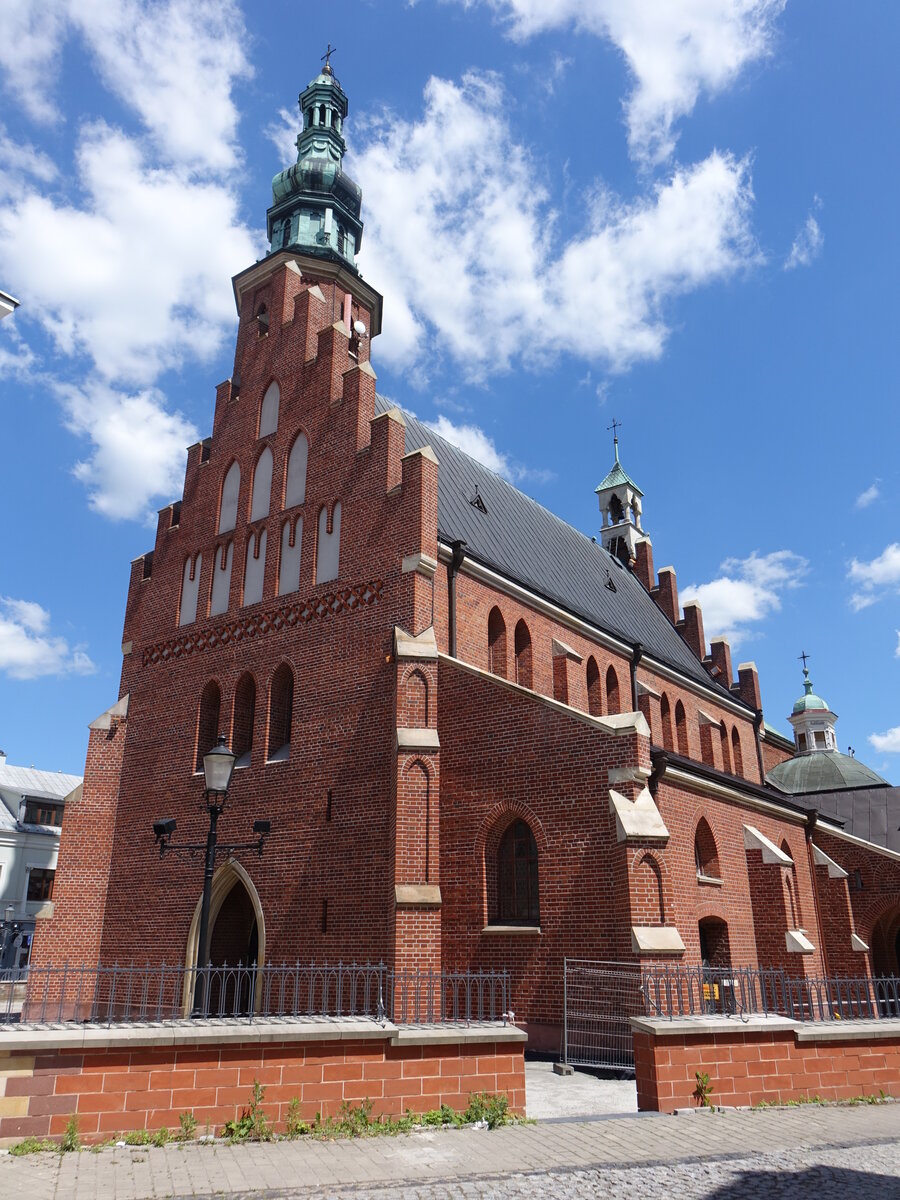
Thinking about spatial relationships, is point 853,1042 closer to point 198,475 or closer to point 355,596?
point 355,596

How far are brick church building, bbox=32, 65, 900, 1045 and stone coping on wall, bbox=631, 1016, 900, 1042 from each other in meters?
3.04

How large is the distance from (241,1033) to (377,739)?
8332 mm

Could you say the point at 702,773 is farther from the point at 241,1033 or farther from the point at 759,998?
the point at 241,1033

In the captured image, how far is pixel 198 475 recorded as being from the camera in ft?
74.4

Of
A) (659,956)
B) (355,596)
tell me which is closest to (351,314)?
(355,596)

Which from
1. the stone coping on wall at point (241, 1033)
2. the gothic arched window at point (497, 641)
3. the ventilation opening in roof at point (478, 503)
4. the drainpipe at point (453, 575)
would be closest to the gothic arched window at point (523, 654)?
the gothic arched window at point (497, 641)

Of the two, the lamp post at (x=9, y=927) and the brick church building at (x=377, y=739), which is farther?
the lamp post at (x=9, y=927)

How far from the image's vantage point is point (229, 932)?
19.1 metres

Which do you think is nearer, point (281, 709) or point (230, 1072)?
point (230, 1072)

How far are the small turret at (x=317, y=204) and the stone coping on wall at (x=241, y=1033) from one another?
2039 cm

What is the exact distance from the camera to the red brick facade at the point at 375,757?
15.0m

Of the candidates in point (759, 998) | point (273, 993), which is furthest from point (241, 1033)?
point (273, 993)

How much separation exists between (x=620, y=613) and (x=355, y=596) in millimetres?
13163

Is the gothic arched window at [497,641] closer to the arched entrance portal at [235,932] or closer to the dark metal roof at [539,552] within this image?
the dark metal roof at [539,552]
